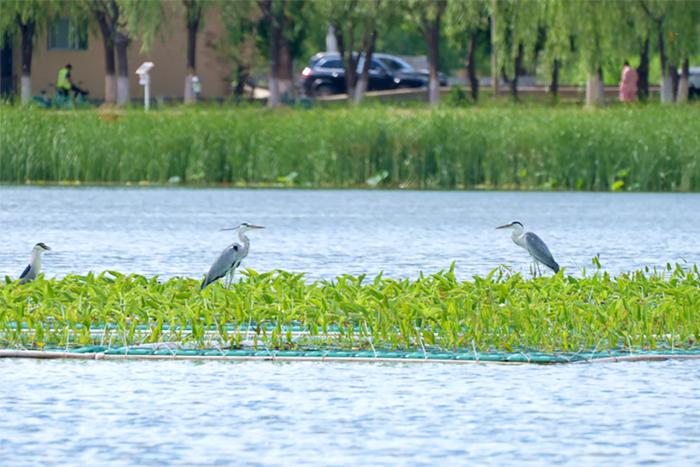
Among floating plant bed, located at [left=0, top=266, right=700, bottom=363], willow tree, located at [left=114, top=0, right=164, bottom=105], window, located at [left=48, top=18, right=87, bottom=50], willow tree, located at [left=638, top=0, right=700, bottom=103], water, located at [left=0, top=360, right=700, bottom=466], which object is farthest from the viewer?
window, located at [left=48, top=18, right=87, bottom=50]

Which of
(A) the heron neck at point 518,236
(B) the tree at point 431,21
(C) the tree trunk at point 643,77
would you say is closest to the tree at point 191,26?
(B) the tree at point 431,21

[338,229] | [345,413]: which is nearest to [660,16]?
[338,229]

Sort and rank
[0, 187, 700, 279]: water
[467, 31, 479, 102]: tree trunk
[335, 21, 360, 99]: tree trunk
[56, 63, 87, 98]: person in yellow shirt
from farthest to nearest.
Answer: [335, 21, 360, 99]: tree trunk
[467, 31, 479, 102]: tree trunk
[56, 63, 87, 98]: person in yellow shirt
[0, 187, 700, 279]: water

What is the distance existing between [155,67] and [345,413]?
186ft

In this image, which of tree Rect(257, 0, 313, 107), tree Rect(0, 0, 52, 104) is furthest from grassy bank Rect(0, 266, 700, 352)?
tree Rect(257, 0, 313, 107)

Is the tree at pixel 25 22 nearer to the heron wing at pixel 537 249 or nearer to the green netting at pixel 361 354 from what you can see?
the heron wing at pixel 537 249

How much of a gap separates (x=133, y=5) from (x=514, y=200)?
72.2ft

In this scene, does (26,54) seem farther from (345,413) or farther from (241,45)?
(345,413)

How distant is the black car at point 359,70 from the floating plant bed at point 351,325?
5744cm

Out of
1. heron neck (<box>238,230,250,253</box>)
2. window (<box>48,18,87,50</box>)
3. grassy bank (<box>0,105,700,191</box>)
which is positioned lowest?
heron neck (<box>238,230,250,253</box>)

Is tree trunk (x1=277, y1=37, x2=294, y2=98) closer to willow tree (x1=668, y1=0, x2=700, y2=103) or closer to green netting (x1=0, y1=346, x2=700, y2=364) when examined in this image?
willow tree (x1=668, y1=0, x2=700, y2=103)

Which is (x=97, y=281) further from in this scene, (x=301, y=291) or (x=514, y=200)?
(x=514, y=200)

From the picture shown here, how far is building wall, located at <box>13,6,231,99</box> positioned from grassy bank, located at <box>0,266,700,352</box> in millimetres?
52203

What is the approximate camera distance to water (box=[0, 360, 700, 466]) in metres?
10.6
